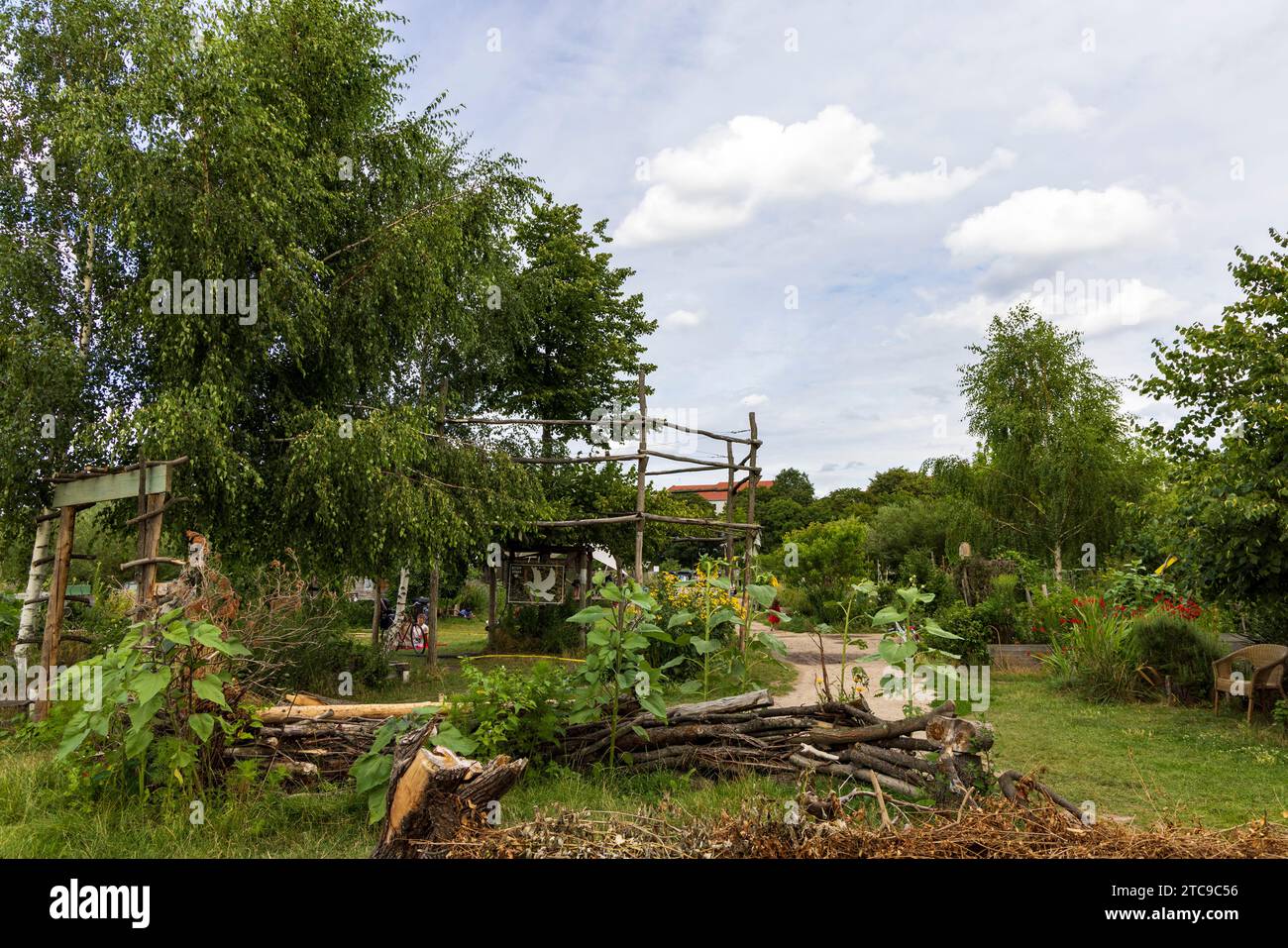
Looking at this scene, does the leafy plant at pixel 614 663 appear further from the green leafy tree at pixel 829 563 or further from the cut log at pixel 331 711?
the green leafy tree at pixel 829 563

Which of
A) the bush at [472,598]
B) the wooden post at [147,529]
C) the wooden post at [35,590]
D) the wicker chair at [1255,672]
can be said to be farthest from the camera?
the bush at [472,598]

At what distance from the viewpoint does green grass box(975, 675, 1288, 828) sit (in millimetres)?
6098

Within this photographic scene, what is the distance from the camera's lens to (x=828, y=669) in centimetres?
1391

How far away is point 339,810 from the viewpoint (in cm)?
513

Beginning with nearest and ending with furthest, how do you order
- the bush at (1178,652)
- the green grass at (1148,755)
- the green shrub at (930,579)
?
the green grass at (1148,755) < the bush at (1178,652) < the green shrub at (930,579)

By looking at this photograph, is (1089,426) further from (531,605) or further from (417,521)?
(417,521)

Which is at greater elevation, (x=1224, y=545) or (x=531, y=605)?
(x=1224, y=545)

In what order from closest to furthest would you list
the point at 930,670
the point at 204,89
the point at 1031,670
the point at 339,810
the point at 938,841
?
the point at 938,841
the point at 339,810
the point at 930,670
the point at 204,89
the point at 1031,670

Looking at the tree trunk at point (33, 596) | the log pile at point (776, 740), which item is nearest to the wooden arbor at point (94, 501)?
the tree trunk at point (33, 596)

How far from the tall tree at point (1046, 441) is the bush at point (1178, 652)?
1468 centimetres

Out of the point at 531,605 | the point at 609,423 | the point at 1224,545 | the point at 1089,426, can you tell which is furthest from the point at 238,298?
the point at 1089,426

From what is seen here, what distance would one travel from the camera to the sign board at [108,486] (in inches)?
318

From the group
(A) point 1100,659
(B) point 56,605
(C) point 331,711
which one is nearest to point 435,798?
(C) point 331,711
